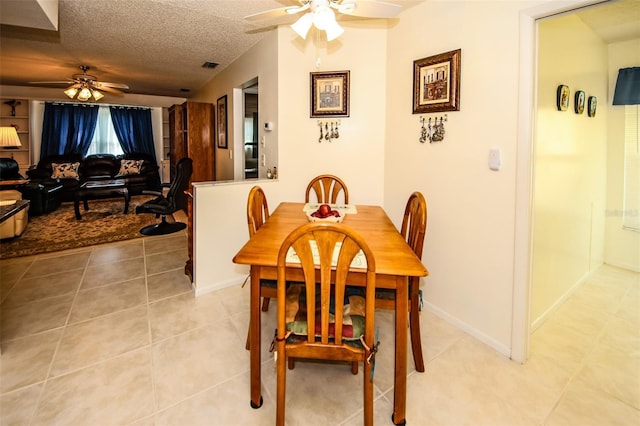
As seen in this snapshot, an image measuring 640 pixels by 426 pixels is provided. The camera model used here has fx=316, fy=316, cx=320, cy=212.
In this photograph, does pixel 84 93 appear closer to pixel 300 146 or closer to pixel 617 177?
pixel 300 146

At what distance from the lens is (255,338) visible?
4.91 feet

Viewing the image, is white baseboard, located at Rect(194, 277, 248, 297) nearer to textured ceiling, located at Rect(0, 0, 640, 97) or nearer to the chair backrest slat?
the chair backrest slat

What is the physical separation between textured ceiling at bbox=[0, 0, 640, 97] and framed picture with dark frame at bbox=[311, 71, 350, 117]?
0.62 m

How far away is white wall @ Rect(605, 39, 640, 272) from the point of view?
2.91 meters

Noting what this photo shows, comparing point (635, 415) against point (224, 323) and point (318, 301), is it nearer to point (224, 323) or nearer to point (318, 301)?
point (318, 301)

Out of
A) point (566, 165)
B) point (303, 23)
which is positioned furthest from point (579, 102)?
point (303, 23)

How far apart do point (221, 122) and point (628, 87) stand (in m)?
4.58

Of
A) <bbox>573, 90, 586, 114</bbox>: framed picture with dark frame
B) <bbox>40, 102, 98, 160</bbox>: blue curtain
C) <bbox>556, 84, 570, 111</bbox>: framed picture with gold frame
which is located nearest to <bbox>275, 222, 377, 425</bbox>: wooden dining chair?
<bbox>556, 84, 570, 111</bbox>: framed picture with gold frame

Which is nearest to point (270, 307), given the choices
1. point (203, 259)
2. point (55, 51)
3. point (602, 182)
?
point (203, 259)

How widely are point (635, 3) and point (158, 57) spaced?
4603mm

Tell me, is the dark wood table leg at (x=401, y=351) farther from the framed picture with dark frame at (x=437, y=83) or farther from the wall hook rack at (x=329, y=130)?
the wall hook rack at (x=329, y=130)

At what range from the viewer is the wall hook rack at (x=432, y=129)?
2266 millimetres

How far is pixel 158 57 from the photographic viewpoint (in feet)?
13.0

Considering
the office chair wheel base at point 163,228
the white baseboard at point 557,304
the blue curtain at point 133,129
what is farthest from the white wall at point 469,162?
the blue curtain at point 133,129
